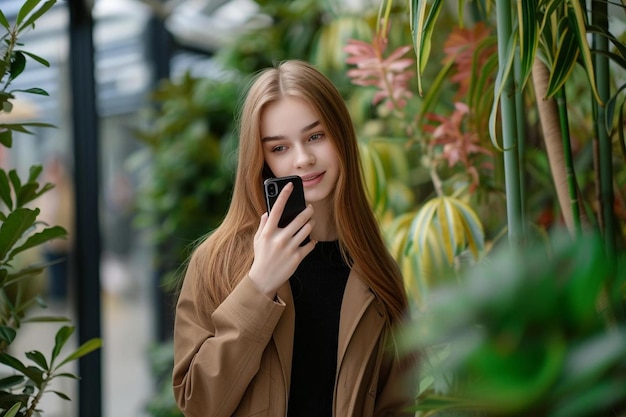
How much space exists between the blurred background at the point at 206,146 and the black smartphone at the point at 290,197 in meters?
0.31

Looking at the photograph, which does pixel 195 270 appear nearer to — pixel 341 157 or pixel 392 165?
pixel 341 157

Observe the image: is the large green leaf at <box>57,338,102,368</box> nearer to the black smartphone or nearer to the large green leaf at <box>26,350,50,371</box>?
the large green leaf at <box>26,350,50,371</box>

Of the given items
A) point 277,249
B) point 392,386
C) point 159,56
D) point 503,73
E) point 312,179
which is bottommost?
point 392,386

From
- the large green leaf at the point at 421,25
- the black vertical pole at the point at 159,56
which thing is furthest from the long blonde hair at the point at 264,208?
the black vertical pole at the point at 159,56

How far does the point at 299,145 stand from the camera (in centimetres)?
113

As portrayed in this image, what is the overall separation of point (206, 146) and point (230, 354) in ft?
7.90

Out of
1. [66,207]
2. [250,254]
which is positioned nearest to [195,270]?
[250,254]

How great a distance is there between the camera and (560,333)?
0.35 metres

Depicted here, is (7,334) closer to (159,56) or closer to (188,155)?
(188,155)

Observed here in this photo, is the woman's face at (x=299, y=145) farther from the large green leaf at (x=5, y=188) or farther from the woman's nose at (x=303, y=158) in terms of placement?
the large green leaf at (x=5, y=188)

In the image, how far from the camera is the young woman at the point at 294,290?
1.03 m

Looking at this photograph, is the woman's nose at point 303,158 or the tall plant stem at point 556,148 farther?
the tall plant stem at point 556,148

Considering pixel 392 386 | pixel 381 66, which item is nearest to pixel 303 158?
pixel 392 386

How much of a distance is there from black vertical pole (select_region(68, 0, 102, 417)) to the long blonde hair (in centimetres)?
177
